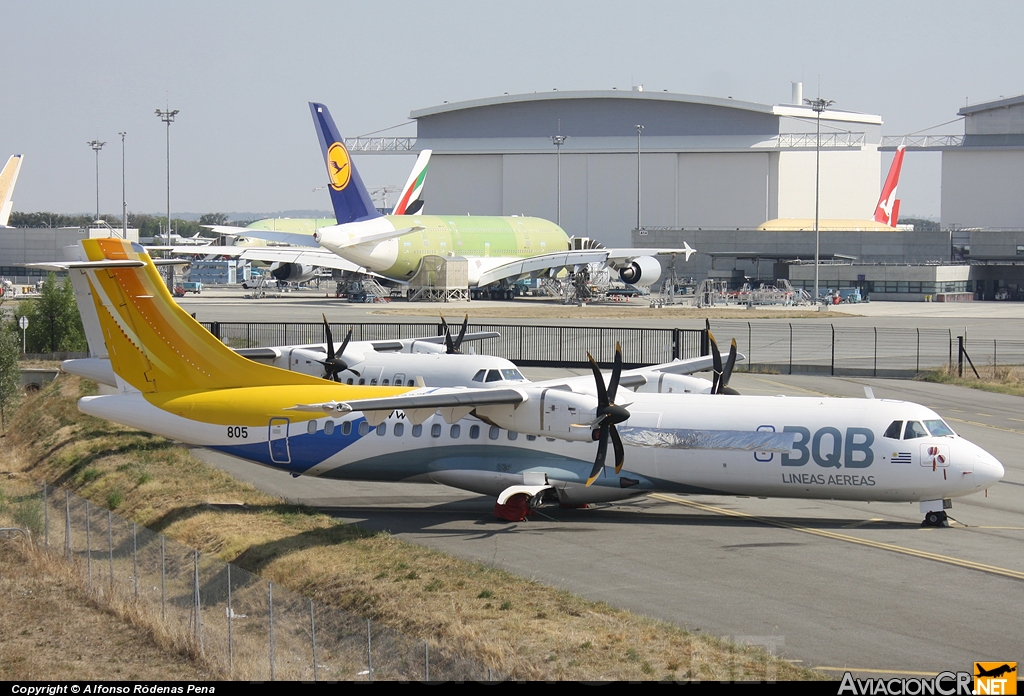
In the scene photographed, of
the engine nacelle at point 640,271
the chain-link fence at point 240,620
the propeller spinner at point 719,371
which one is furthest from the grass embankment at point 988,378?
the engine nacelle at point 640,271

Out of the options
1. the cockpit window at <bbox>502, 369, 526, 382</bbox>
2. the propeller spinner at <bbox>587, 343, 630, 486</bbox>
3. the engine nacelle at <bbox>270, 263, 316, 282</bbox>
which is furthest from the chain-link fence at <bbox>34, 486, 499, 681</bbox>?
the engine nacelle at <bbox>270, 263, 316, 282</bbox>

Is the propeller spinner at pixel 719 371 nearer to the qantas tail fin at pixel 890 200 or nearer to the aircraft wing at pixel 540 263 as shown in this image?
the aircraft wing at pixel 540 263

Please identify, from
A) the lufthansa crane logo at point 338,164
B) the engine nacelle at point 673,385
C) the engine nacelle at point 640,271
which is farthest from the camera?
the engine nacelle at point 640,271

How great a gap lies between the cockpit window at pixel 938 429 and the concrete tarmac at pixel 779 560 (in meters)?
2.23

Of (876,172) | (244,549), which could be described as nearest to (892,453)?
(244,549)

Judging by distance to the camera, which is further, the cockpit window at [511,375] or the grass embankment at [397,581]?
the cockpit window at [511,375]

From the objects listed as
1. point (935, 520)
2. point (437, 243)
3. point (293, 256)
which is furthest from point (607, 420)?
point (437, 243)

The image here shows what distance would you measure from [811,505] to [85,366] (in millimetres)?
22158

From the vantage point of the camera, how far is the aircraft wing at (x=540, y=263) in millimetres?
94625

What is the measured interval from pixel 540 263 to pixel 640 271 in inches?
362

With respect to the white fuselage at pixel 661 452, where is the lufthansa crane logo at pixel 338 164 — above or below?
above

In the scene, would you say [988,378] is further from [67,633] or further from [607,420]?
[67,633]

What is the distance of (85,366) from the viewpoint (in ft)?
112

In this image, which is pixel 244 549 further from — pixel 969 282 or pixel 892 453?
pixel 969 282
